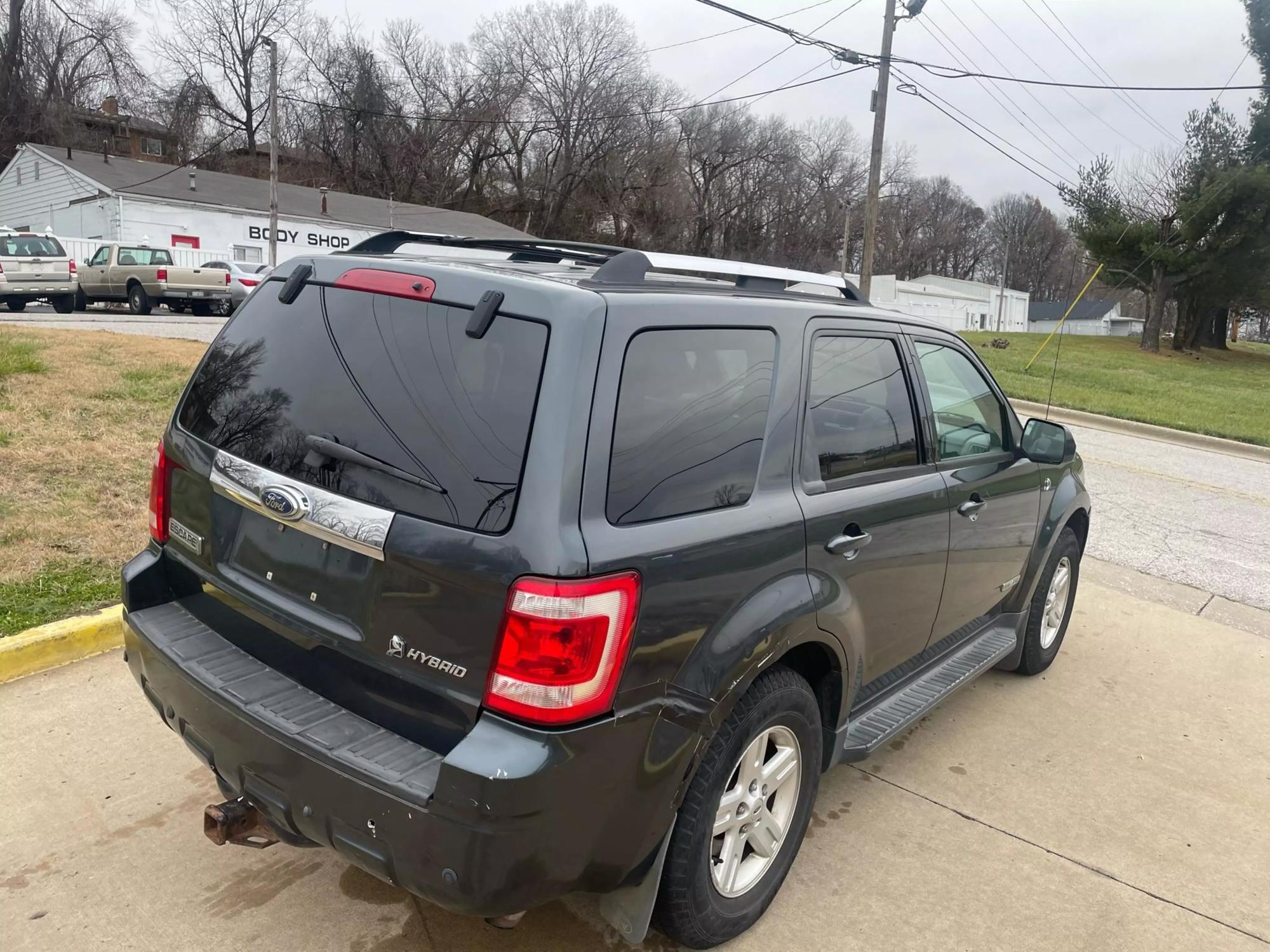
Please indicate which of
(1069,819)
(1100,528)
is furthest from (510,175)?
(1069,819)

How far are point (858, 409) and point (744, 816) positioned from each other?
1335 millimetres

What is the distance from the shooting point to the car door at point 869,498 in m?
2.74

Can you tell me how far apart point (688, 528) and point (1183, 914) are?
7.04ft

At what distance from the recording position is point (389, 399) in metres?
2.29

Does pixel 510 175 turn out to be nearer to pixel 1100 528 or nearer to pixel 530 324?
pixel 1100 528

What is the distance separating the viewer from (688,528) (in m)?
2.26

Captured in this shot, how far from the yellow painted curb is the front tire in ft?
8.79

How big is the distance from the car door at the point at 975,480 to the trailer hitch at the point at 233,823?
2.43 metres

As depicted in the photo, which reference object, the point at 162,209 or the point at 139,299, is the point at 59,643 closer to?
the point at 139,299

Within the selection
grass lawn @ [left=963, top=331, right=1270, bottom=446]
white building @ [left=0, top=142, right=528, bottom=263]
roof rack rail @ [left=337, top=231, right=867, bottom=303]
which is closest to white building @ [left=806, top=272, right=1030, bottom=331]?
grass lawn @ [left=963, top=331, right=1270, bottom=446]

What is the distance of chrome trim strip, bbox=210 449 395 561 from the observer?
7.07ft

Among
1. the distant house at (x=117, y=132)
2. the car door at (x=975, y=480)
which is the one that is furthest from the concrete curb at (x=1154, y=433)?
the distant house at (x=117, y=132)

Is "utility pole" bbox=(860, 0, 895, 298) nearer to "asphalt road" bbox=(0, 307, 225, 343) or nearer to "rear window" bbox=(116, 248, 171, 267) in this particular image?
"asphalt road" bbox=(0, 307, 225, 343)

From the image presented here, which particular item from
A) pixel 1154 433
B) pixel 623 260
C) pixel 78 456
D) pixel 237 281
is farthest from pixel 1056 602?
pixel 237 281
